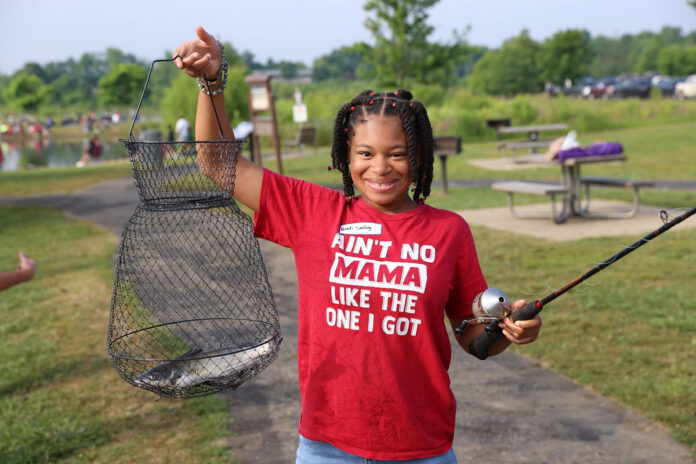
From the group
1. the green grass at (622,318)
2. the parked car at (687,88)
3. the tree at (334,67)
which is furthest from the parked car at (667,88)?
the tree at (334,67)

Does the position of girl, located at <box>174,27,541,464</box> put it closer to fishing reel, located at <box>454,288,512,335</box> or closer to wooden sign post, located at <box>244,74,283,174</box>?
fishing reel, located at <box>454,288,512,335</box>

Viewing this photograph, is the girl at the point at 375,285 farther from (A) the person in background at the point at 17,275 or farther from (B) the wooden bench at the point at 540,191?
(B) the wooden bench at the point at 540,191

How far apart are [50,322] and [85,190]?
12.2 m

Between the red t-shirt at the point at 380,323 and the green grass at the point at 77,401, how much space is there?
1.49m

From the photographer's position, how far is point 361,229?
2141 millimetres

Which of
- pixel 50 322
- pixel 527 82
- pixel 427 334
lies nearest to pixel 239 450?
pixel 427 334

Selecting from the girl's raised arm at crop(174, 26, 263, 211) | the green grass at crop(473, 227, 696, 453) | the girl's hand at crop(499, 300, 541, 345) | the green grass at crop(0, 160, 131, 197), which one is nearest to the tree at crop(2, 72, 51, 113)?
the green grass at crop(0, 160, 131, 197)

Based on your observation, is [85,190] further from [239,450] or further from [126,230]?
[126,230]

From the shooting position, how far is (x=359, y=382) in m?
2.05

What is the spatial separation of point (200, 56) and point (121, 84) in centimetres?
7492

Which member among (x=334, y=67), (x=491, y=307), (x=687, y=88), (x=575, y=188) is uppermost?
(x=334, y=67)

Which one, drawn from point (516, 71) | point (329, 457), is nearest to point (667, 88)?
point (516, 71)

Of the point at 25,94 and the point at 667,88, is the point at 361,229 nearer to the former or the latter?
the point at 667,88

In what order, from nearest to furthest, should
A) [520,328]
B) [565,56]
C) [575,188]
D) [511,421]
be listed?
1. [520,328]
2. [511,421]
3. [575,188]
4. [565,56]
